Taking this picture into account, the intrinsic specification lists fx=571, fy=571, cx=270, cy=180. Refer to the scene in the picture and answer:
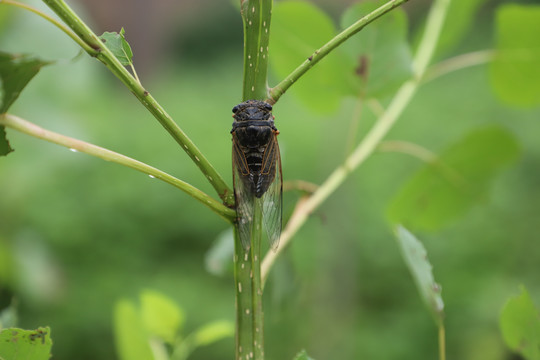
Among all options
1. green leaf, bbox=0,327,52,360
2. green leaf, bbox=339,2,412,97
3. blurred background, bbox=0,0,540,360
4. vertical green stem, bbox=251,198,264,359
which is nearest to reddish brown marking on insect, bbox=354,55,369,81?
green leaf, bbox=339,2,412,97

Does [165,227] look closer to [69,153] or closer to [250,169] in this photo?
[69,153]

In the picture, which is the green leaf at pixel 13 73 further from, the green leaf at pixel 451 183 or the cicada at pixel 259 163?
the green leaf at pixel 451 183

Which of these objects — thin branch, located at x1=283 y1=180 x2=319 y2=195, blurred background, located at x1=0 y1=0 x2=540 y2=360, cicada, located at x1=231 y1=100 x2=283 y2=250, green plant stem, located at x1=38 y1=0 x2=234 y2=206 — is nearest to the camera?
green plant stem, located at x1=38 y1=0 x2=234 y2=206

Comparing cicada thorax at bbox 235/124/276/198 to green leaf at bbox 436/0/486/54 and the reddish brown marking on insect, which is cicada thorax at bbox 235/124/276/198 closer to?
the reddish brown marking on insect

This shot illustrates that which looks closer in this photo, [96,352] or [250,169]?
[250,169]

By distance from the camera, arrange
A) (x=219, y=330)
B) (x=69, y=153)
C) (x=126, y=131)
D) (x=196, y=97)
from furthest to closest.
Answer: (x=196, y=97)
(x=126, y=131)
(x=69, y=153)
(x=219, y=330)

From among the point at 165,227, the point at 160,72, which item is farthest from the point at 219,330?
the point at 160,72

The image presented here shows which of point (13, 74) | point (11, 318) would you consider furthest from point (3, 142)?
point (11, 318)

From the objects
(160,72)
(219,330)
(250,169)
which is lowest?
(219,330)
